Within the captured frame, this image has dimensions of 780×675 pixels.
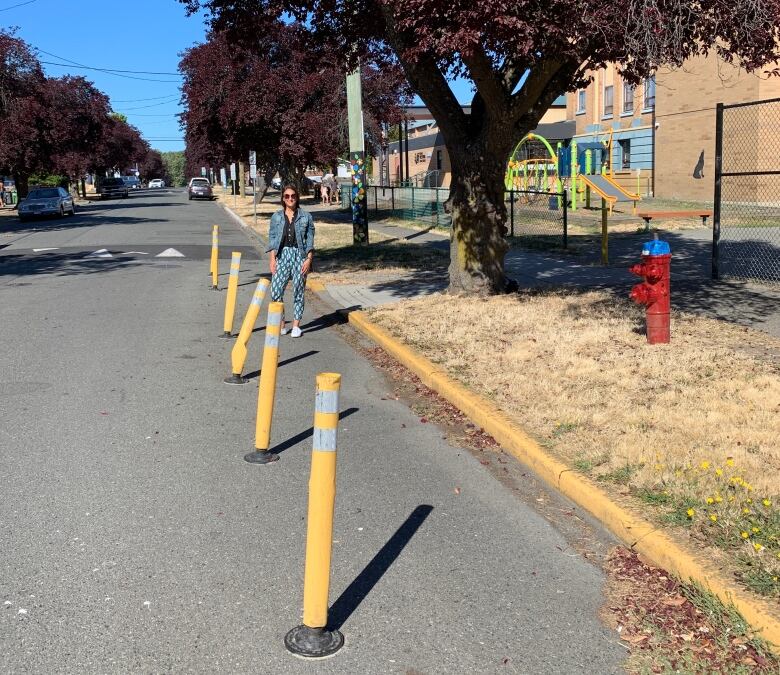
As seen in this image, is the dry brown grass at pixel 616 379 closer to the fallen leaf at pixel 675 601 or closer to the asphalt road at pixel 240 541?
the asphalt road at pixel 240 541

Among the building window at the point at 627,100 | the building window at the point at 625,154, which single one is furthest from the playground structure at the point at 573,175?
the building window at the point at 627,100

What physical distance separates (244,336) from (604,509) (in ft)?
12.3

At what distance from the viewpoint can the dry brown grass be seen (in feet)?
16.5

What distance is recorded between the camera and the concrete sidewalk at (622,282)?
9.59 m

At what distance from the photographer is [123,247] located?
21609 millimetres

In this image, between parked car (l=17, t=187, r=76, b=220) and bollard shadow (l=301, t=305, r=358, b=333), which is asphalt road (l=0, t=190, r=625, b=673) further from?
parked car (l=17, t=187, r=76, b=220)

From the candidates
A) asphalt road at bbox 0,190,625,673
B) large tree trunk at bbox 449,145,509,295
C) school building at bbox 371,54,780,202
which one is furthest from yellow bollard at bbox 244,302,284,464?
school building at bbox 371,54,780,202

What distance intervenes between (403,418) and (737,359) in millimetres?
2942

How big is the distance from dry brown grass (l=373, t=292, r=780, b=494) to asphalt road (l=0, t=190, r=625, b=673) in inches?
27.9

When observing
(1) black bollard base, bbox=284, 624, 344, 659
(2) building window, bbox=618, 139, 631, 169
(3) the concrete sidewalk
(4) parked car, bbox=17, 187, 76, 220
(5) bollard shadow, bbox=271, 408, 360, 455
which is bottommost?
(1) black bollard base, bbox=284, 624, 344, 659

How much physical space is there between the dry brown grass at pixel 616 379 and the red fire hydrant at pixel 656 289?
18 centimetres

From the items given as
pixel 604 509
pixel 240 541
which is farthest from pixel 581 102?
pixel 240 541

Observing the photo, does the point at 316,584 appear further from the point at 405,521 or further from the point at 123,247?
the point at 123,247

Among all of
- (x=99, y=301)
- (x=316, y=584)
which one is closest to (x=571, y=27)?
(x=316, y=584)
